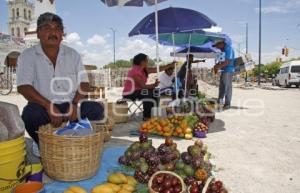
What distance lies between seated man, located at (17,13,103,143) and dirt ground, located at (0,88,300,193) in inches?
68.4

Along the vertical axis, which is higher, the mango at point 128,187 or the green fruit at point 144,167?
the green fruit at point 144,167

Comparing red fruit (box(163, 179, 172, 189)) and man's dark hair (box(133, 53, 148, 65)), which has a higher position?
man's dark hair (box(133, 53, 148, 65))

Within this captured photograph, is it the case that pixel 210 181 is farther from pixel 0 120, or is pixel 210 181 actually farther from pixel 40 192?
pixel 0 120

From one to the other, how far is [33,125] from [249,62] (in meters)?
10.1

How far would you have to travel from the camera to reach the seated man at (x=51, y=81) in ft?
12.9

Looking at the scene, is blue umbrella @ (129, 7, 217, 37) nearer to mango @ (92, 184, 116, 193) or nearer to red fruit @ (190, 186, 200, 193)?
red fruit @ (190, 186, 200, 193)

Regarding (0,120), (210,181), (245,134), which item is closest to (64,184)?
(0,120)

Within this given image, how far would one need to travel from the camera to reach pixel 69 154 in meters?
3.43

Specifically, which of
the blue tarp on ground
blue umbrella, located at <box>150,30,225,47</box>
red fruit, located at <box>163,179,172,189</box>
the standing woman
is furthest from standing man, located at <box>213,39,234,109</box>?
red fruit, located at <box>163,179,172,189</box>

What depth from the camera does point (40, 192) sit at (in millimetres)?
2865

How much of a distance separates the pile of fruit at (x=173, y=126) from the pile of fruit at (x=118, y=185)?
2.69 m

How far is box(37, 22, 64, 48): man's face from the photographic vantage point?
401 centimetres

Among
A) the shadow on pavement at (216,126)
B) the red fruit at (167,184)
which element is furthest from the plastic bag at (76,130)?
the shadow on pavement at (216,126)

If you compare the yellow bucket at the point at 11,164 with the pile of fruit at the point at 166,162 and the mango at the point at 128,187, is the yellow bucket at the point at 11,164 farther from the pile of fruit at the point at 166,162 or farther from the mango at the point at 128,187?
the pile of fruit at the point at 166,162
